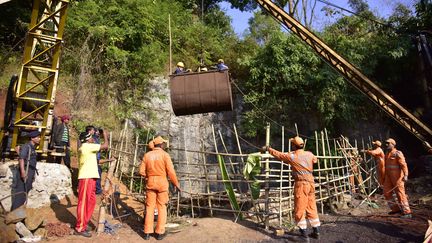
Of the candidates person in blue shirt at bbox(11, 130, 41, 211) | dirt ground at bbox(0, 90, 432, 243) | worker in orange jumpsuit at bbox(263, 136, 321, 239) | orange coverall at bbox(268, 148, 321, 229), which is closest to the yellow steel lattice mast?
person in blue shirt at bbox(11, 130, 41, 211)

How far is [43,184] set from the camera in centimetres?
612

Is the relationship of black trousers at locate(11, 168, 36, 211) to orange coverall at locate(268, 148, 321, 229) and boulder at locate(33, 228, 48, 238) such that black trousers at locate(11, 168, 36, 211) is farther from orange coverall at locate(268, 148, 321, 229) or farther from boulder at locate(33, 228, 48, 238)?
orange coverall at locate(268, 148, 321, 229)

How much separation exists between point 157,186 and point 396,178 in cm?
492

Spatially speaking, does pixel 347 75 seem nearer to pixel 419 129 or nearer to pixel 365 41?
pixel 419 129

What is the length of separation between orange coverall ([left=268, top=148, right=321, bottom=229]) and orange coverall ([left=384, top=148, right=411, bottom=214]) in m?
2.34

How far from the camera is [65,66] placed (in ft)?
34.3

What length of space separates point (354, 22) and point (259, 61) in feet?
17.3

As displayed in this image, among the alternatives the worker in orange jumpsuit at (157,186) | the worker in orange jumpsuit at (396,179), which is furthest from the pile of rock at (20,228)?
the worker in orange jumpsuit at (396,179)

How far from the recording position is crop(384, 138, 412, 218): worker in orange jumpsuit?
6301 mm

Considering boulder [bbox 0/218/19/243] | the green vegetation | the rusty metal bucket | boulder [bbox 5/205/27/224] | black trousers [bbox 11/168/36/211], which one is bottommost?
boulder [bbox 0/218/19/243]

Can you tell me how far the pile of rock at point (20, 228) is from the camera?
438cm

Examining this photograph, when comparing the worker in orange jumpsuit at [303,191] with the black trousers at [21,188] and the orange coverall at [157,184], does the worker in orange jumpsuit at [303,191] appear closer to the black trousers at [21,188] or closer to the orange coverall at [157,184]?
the orange coverall at [157,184]

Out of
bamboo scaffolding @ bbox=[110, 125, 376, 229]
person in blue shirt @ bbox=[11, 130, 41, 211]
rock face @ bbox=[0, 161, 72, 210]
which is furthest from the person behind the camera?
rock face @ bbox=[0, 161, 72, 210]

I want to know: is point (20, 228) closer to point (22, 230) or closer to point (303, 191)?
point (22, 230)
